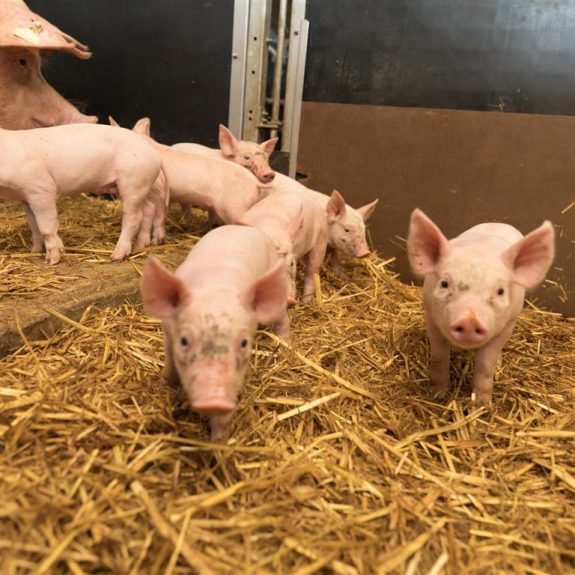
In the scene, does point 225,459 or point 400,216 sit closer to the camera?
point 225,459

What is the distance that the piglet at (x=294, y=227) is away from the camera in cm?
318

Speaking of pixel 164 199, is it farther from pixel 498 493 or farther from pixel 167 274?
pixel 498 493

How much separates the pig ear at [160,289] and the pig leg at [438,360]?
132cm

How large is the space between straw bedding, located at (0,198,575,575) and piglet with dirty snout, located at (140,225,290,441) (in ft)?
0.87

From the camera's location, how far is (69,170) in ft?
10.9

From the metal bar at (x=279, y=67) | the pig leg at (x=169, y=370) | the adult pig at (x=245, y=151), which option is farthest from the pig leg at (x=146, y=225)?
the pig leg at (x=169, y=370)

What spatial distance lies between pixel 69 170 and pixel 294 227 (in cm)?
148

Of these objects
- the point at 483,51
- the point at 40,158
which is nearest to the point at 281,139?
the point at 483,51

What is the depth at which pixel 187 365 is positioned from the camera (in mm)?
1787

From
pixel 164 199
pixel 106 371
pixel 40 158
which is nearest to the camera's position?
pixel 106 371

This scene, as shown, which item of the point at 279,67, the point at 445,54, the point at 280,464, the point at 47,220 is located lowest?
the point at 280,464

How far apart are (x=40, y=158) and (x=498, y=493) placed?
3.09 m

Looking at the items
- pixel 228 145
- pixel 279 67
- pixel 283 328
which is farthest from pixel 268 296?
pixel 279 67

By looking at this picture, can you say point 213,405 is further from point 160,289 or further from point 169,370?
point 169,370
